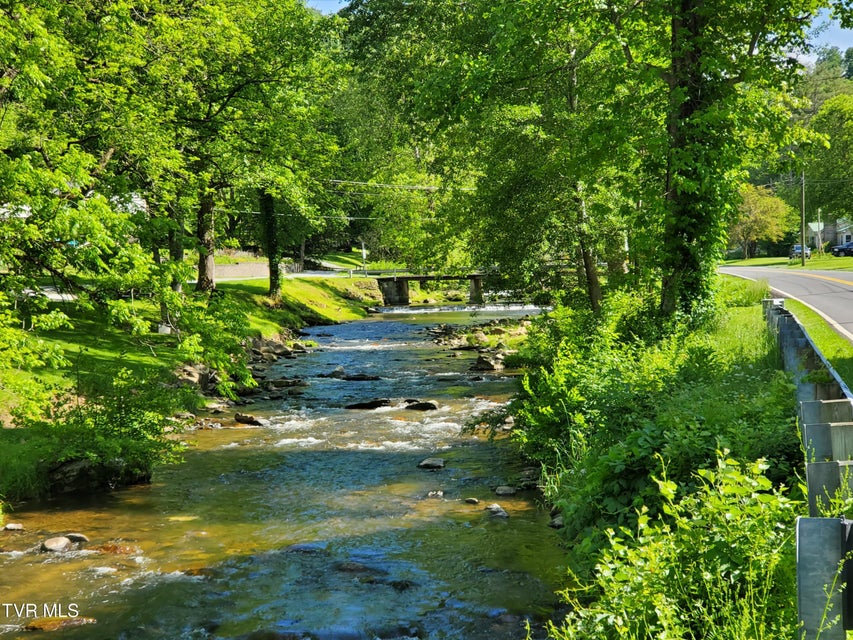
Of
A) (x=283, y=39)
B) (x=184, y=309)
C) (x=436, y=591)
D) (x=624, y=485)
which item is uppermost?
(x=283, y=39)

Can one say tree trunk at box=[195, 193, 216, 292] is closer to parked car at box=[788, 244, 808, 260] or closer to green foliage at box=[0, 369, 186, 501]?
green foliage at box=[0, 369, 186, 501]

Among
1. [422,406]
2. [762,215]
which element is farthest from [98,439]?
[762,215]

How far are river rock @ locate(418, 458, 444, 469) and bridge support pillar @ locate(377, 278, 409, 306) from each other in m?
48.0

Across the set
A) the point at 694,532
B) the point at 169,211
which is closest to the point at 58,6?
the point at 169,211

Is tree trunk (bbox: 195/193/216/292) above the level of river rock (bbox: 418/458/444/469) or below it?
above

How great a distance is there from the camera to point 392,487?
497 inches

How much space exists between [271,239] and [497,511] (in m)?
33.0

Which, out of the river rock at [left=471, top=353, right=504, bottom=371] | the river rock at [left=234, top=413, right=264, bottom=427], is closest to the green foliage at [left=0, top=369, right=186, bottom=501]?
the river rock at [left=234, top=413, right=264, bottom=427]

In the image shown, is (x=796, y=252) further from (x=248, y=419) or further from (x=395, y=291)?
(x=248, y=419)

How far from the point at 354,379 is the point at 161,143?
35.6 feet

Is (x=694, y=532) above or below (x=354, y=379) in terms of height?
above

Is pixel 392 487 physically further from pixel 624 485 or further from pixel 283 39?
pixel 283 39

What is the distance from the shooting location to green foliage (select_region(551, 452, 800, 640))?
4652mm

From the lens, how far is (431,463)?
13.8 metres
